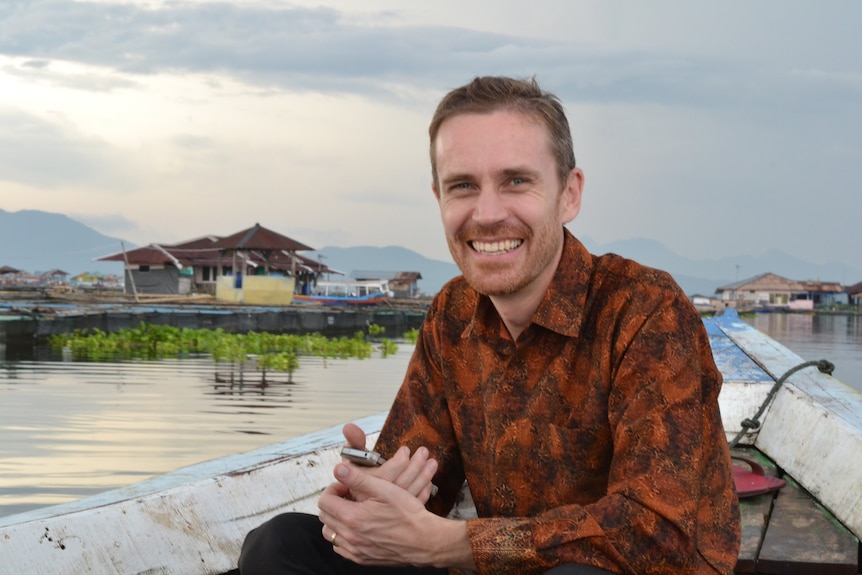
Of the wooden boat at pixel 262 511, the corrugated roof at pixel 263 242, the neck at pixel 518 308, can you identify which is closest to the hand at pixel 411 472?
the neck at pixel 518 308

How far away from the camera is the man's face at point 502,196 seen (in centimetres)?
179

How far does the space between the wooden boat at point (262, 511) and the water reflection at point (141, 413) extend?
2304 millimetres

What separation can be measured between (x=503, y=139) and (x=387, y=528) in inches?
30.1

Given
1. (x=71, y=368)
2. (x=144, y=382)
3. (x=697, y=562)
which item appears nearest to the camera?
(x=697, y=562)

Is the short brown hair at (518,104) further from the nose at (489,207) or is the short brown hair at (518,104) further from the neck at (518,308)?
the neck at (518,308)

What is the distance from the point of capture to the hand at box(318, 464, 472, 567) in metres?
→ 1.66

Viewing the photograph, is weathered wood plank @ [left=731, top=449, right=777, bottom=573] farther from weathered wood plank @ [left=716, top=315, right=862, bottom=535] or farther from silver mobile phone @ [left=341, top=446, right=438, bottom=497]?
silver mobile phone @ [left=341, top=446, right=438, bottom=497]

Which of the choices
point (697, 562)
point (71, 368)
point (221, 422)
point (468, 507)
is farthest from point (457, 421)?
point (71, 368)

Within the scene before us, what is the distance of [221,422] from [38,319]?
1083 cm

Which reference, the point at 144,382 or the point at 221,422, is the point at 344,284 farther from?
the point at 221,422

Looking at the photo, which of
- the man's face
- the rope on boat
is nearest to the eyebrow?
the man's face

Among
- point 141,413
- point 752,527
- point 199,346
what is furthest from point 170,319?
point 752,527

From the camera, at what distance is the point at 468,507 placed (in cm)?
273

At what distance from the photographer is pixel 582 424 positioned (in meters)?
1.76
